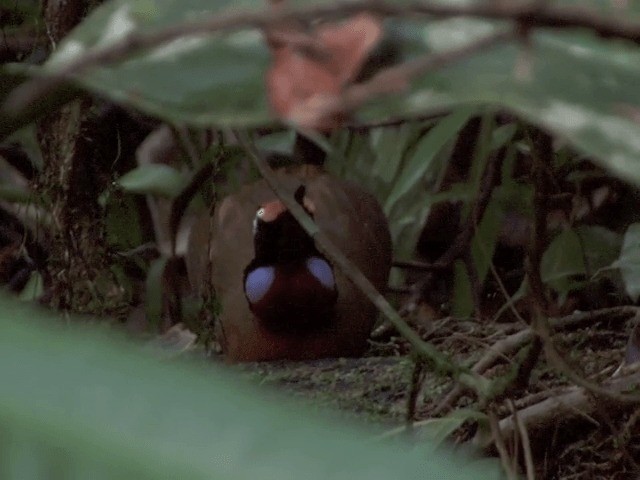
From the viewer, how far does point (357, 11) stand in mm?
344

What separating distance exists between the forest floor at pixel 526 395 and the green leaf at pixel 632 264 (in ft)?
0.22

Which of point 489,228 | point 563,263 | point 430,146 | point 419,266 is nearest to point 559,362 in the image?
point 430,146

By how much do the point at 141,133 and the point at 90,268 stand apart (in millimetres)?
1114

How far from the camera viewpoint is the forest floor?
90 cm

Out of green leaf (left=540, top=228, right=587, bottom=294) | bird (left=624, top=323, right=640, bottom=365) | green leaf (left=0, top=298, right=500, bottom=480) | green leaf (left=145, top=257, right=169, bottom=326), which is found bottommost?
green leaf (left=145, top=257, right=169, bottom=326)

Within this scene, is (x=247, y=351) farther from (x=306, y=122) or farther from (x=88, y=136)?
(x=306, y=122)

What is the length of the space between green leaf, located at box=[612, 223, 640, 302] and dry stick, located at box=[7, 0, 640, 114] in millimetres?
844

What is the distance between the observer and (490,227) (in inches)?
72.4

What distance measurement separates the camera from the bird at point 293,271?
168 centimetres

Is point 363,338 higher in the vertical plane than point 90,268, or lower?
lower

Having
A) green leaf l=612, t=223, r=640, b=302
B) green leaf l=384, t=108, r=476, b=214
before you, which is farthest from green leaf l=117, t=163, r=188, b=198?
green leaf l=612, t=223, r=640, b=302

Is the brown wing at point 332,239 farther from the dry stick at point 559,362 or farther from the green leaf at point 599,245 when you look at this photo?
the dry stick at point 559,362

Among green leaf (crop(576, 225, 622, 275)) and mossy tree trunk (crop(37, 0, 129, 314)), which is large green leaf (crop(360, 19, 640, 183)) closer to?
mossy tree trunk (crop(37, 0, 129, 314))

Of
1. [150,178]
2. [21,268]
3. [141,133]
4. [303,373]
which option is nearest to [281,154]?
[141,133]
